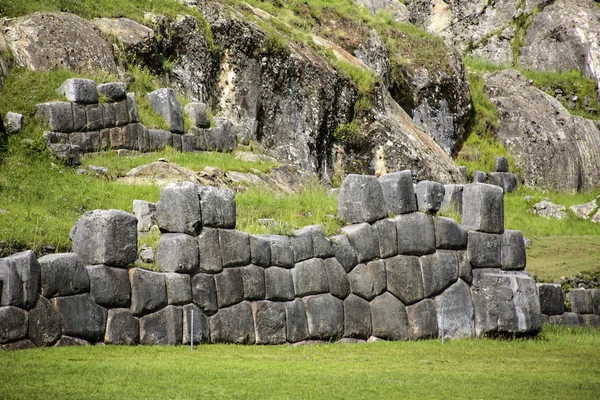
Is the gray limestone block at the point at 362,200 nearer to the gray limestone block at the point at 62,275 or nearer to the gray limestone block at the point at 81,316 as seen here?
the gray limestone block at the point at 81,316

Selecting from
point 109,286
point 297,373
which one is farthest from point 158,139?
point 297,373

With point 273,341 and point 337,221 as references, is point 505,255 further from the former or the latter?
point 273,341

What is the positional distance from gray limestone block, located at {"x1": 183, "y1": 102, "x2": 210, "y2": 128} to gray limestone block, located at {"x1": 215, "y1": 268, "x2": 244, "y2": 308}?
1167 cm

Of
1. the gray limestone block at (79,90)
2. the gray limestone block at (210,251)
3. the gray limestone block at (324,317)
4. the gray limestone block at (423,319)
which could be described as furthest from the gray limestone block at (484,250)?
the gray limestone block at (79,90)

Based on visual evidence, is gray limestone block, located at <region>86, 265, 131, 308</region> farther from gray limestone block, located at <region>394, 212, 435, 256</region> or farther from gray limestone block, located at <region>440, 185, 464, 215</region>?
gray limestone block, located at <region>440, 185, 464, 215</region>

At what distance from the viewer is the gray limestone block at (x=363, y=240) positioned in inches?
717

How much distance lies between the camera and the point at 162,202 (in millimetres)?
16109

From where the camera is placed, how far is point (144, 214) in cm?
1761

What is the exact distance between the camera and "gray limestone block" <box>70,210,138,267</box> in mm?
14617

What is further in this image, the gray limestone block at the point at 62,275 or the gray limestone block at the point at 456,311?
the gray limestone block at the point at 456,311

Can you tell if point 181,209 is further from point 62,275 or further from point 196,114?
point 196,114

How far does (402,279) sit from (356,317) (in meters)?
1.42

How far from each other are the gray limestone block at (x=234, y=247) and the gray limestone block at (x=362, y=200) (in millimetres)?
2907

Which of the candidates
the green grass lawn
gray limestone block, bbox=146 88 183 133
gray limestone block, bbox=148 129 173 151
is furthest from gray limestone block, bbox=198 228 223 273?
gray limestone block, bbox=146 88 183 133
